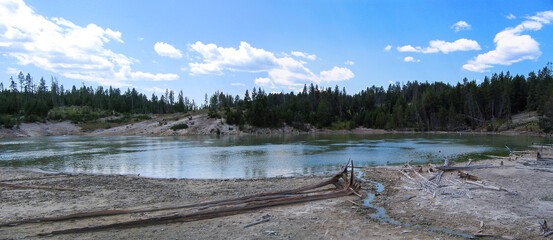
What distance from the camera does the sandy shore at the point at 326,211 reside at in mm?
9312

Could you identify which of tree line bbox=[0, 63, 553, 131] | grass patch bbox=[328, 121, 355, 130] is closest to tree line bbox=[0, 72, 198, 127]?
tree line bbox=[0, 63, 553, 131]

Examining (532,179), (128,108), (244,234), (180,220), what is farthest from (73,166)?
(128,108)

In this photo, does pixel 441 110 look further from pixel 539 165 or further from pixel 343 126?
pixel 539 165

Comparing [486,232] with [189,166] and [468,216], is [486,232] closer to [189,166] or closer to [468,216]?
[468,216]

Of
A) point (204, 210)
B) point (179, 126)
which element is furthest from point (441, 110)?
point (204, 210)

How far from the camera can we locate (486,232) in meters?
9.02

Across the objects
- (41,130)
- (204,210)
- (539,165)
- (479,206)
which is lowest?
(204,210)

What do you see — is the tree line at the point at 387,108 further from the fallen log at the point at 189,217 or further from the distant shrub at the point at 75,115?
the fallen log at the point at 189,217

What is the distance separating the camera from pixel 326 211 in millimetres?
11852

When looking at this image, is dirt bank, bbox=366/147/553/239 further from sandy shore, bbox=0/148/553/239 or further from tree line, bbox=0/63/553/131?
tree line, bbox=0/63/553/131

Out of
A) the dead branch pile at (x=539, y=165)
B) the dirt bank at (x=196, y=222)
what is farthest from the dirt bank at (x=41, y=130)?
the dead branch pile at (x=539, y=165)

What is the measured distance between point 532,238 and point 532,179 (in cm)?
1148

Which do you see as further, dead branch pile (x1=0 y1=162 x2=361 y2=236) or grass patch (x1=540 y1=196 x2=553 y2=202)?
grass patch (x1=540 y1=196 x2=553 y2=202)

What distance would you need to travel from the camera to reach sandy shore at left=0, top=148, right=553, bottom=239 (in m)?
9.31
